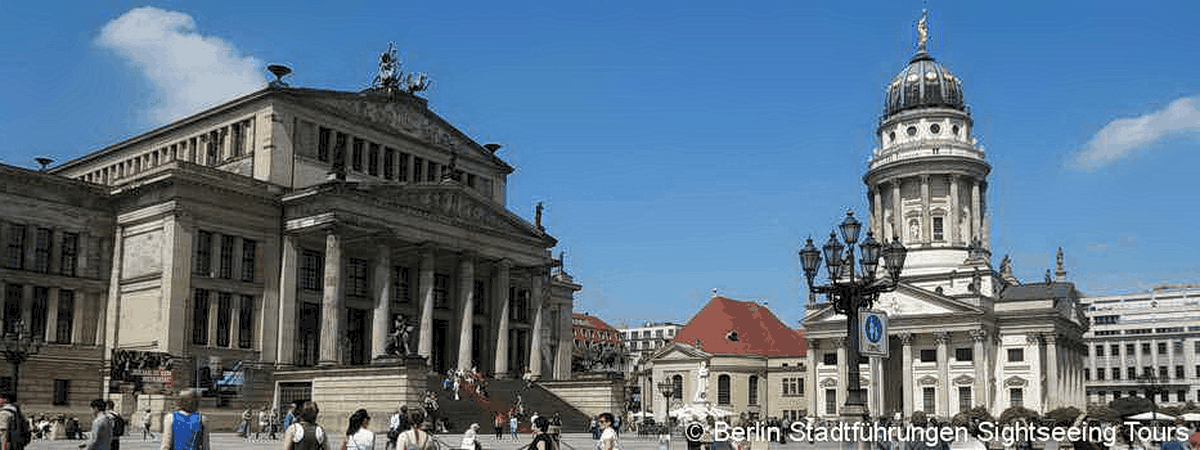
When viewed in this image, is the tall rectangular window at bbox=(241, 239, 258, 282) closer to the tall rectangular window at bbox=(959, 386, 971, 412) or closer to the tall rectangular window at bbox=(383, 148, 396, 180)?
the tall rectangular window at bbox=(383, 148, 396, 180)

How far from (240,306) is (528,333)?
1903cm

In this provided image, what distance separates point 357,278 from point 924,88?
68277 mm

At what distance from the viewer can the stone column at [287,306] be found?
184ft

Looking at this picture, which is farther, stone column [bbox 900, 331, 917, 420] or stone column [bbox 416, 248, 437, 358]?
stone column [bbox 900, 331, 917, 420]

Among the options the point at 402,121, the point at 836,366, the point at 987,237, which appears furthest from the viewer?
the point at 987,237

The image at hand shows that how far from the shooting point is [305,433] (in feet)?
43.9

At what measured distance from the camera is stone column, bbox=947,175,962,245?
354 feet

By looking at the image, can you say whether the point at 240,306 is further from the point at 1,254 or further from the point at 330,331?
the point at 1,254

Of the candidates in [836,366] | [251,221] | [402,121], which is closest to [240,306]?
[251,221]

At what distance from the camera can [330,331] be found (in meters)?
→ 55.3

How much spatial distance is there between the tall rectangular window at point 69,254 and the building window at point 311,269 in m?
10.3

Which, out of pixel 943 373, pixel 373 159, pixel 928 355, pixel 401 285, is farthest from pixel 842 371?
pixel 373 159

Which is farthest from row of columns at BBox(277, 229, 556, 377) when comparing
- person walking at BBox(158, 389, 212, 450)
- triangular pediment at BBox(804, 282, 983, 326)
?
triangular pediment at BBox(804, 282, 983, 326)

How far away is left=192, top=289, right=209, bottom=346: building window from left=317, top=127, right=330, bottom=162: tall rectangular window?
990cm
